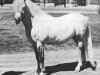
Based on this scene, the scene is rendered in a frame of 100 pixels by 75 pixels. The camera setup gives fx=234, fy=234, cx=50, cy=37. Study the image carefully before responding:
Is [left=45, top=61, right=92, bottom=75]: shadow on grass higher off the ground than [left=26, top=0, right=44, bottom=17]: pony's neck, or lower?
lower

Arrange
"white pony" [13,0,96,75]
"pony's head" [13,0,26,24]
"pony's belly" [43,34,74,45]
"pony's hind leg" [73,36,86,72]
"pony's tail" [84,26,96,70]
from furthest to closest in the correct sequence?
1. "pony's tail" [84,26,96,70]
2. "pony's hind leg" [73,36,86,72]
3. "pony's belly" [43,34,74,45]
4. "white pony" [13,0,96,75]
5. "pony's head" [13,0,26,24]

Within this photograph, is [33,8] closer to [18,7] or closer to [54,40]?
[18,7]

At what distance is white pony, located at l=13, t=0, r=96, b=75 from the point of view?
718 cm

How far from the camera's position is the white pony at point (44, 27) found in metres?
7.18

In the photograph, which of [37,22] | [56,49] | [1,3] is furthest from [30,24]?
[1,3]

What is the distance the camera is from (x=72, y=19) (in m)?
8.07

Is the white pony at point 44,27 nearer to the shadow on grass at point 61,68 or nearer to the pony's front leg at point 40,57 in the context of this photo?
the pony's front leg at point 40,57

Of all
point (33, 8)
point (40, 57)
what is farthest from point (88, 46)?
point (33, 8)

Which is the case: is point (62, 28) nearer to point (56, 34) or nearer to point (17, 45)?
point (56, 34)

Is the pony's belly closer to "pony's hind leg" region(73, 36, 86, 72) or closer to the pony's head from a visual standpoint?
"pony's hind leg" region(73, 36, 86, 72)

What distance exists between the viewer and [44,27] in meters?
7.30

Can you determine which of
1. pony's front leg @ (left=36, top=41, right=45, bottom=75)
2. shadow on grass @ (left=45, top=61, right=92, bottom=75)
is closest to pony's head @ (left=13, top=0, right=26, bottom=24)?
pony's front leg @ (left=36, top=41, right=45, bottom=75)

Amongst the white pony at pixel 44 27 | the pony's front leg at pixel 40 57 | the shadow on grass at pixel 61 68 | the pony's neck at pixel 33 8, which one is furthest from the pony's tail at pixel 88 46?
the pony's neck at pixel 33 8

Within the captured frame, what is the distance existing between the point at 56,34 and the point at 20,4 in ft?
5.08
